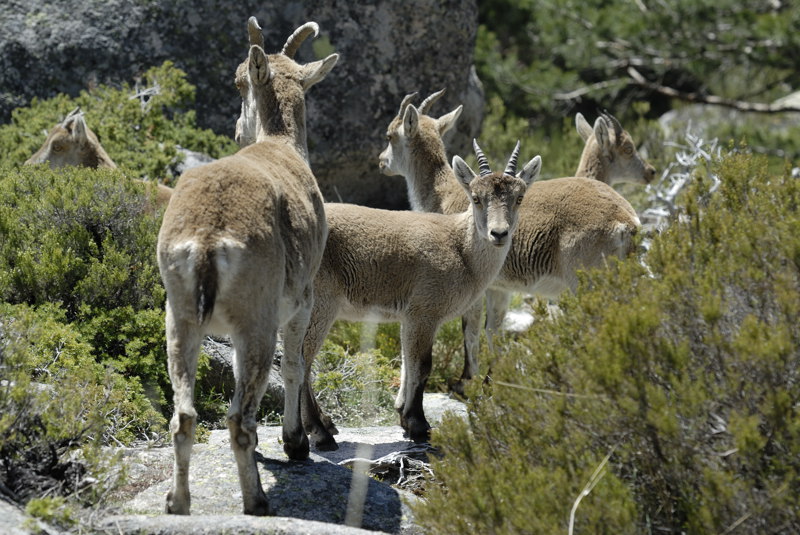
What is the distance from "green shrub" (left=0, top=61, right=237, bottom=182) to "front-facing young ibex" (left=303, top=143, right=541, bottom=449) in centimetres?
364

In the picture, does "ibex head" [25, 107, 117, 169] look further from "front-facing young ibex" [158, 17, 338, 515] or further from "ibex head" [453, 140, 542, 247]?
"front-facing young ibex" [158, 17, 338, 515]

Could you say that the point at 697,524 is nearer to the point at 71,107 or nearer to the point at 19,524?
the point at 19,524

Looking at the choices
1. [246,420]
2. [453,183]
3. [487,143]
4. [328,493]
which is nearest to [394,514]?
[328,493]

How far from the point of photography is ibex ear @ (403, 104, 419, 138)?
34.2ft

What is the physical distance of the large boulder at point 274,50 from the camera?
12602mm

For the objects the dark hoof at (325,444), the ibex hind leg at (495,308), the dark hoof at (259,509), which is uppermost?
the dark hoof at (259,509)

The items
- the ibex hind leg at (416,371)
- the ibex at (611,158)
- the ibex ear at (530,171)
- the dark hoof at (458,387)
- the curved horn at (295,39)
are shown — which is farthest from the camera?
the ibex at (611,158)

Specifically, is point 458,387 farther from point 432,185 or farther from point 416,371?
point 432,185

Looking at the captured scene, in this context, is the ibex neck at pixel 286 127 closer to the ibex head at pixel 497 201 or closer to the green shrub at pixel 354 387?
the ibex head at pixel 497 201

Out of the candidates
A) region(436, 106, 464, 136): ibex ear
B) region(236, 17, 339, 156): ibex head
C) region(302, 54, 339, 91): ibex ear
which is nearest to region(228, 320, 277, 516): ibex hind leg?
region(236, 17, 339, 156): ibex head

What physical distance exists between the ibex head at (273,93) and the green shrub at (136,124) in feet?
11.3

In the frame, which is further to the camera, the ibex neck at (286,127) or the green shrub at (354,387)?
the green shrub at (354,387)

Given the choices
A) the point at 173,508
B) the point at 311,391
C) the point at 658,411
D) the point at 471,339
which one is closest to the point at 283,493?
the point at 173,508

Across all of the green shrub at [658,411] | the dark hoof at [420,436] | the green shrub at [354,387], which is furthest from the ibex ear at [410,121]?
the green shrub at [658,411]
